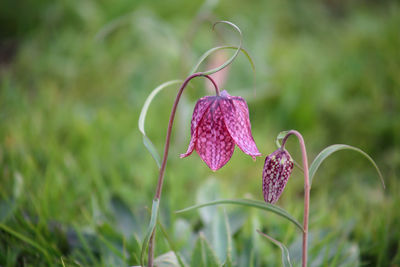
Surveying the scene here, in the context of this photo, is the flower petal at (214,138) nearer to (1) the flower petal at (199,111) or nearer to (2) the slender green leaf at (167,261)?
(1) the flower petal at (199,111)

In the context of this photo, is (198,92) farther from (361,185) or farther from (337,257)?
(337,257)

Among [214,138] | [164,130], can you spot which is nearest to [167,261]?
[214,138]

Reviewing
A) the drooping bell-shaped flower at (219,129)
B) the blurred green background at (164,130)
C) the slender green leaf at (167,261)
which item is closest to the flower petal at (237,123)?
the drooping bell-shaped flower at (219,129)

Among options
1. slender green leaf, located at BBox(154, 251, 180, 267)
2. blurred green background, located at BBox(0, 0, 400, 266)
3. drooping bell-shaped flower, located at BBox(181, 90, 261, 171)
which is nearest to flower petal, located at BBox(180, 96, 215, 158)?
drooping bell-shaped flower, located at BBox(181, 90, 261, 171)

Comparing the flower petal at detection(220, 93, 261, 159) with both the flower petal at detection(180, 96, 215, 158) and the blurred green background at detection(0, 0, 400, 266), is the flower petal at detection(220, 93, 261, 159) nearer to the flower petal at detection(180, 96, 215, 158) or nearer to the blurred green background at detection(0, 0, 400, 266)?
the flower petal at detection(180, 96, 215, 158)

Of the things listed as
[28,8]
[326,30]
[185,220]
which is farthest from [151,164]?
[326,30]

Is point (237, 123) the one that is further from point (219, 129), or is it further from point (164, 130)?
point (164, 130)
